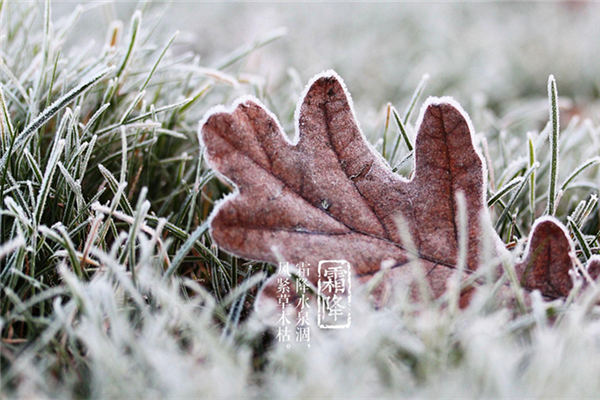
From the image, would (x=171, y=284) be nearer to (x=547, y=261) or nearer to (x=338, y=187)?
(x=338, y=187)

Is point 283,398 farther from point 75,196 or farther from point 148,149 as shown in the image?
point 148,149

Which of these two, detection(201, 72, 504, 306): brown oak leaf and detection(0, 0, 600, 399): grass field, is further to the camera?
detection(201, 72, 504, 306): brown oak leaf

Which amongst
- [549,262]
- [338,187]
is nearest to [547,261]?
[549,262]

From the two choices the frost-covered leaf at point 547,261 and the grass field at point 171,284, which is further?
the frost-covered leaf at point 547,261

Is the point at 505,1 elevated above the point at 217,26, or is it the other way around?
the point at 505,1

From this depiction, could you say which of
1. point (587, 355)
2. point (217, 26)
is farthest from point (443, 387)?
point (217, 26)

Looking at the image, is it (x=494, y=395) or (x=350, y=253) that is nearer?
(x=494, y=395)

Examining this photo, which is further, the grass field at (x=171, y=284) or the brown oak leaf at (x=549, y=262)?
the brown oak leaf at (x=549, y=262)

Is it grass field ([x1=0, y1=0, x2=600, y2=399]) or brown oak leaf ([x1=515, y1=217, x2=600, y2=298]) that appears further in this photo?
brown oak leaf ([x1=515, y1=217, x2=600, y2=298])
